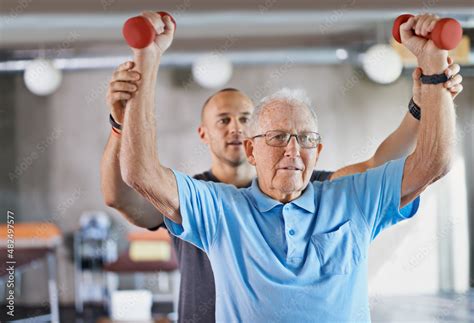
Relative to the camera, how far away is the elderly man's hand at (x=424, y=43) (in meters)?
1.53

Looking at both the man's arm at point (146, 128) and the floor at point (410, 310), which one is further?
the floor at point (410, 310)

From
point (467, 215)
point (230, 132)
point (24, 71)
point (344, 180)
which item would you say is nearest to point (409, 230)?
point (467, 215)

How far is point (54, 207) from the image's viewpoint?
25.5 feet

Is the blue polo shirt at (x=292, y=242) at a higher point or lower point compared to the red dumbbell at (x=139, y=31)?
lower

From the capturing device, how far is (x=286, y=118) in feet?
5.80

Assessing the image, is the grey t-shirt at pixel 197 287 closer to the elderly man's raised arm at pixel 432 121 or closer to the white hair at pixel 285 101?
the white hair at pixel 285 101

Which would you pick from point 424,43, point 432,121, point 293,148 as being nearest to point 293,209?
point 293,148

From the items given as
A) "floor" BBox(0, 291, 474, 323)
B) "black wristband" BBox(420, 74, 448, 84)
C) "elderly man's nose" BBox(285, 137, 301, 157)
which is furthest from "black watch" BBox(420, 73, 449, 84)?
"floor" BBox(0, 291, 474, 323)

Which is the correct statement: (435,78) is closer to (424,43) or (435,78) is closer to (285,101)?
(424,43)

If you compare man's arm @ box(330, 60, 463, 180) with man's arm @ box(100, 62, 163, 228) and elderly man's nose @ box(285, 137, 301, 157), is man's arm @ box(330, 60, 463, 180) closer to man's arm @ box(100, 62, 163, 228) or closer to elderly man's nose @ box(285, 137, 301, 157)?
elderly man's nose @ box(285, 137, 301, 157)

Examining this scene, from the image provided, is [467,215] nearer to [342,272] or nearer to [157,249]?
[157,249]

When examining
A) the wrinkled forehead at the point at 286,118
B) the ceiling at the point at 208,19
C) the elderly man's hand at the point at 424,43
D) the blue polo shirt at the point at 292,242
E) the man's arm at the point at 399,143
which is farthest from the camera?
the ceiling at the point at 208,19

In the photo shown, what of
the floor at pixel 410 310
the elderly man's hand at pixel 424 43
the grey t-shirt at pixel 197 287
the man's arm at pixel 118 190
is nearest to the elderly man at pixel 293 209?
the elderly man's hand at pixel 424 43

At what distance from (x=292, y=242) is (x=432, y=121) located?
17.2 inches
